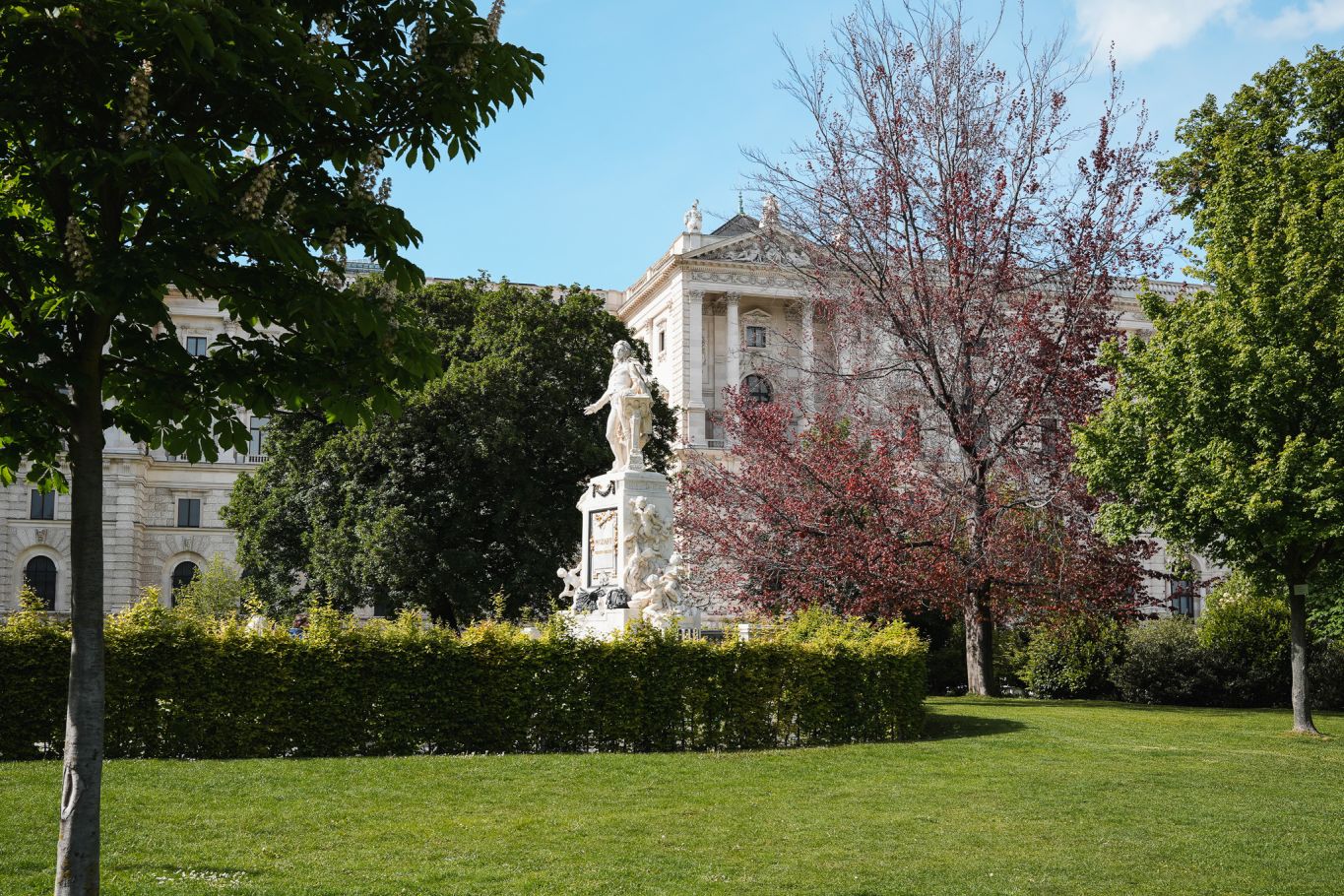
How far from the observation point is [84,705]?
519 centimetres

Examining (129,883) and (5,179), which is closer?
(5,179)

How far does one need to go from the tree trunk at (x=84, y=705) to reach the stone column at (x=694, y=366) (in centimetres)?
5248

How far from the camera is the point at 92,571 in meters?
5.25

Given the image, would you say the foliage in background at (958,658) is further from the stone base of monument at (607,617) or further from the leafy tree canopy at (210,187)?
the leafy tree canopy at (210,187)

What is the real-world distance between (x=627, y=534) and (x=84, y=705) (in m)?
14.7

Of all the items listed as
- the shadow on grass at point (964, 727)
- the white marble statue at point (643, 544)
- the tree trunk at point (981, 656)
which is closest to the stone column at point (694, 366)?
the tree trunk at point (981, 656)

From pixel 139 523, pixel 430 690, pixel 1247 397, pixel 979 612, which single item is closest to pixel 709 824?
pixel 430 690

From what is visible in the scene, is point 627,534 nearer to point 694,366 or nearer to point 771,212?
point 771,212

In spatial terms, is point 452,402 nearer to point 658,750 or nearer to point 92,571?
point 658,750

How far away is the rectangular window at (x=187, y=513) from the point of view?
59688 mm

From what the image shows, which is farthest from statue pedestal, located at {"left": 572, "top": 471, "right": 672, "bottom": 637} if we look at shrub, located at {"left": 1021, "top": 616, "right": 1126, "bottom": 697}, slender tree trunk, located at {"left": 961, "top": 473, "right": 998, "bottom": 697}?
shrub, located at {"left": 1021, "top": 616, "right": 1126, "bottom": 697}

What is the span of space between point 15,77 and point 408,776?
26.5 ft

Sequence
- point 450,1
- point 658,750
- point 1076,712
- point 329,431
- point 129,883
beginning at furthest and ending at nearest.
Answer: point 329,431, point 1076,712, point 658,750, point 129,883, point 450,1

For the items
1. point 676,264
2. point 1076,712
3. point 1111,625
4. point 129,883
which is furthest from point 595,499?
point 676,264
